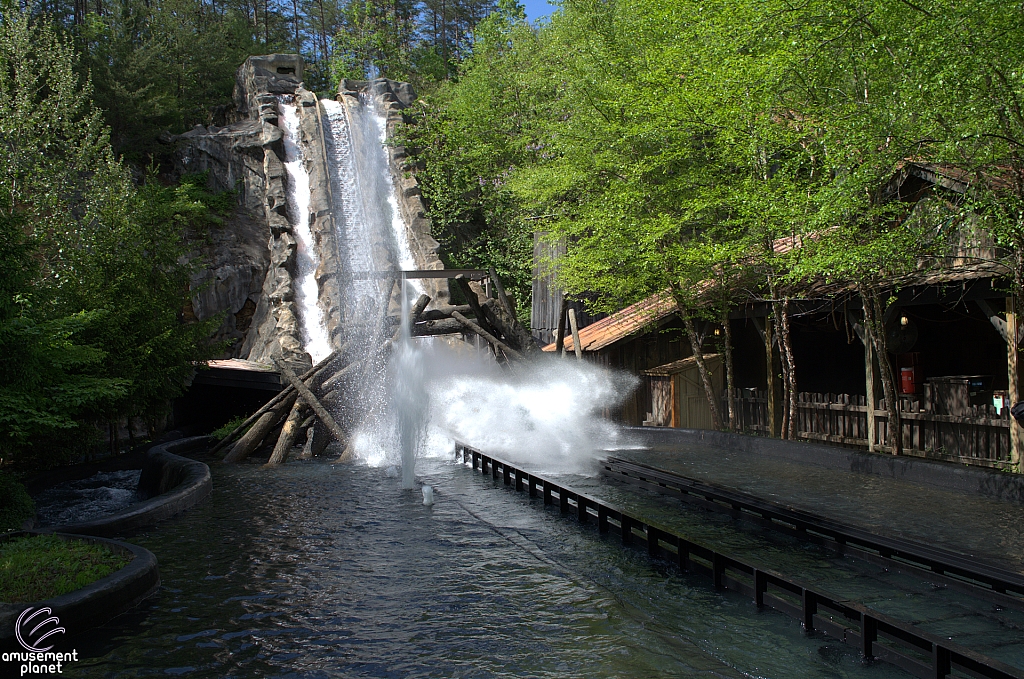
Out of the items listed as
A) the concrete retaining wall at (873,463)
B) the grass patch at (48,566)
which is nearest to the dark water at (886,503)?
the concrete retaining wall at (873,463)

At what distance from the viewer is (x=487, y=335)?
19.3 metres

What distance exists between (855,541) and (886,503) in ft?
8.77

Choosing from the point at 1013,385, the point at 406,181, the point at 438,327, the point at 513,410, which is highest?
the point at 406,181

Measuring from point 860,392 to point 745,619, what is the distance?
1419 cm

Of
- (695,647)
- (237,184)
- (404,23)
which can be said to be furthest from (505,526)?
(404,23)

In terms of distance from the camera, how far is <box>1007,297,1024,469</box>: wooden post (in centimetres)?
1112

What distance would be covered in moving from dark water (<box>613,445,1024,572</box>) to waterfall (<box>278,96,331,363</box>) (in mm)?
15516

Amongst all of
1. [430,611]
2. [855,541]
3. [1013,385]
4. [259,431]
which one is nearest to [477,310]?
[259,431]

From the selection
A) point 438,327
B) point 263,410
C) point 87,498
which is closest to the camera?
point 87,498

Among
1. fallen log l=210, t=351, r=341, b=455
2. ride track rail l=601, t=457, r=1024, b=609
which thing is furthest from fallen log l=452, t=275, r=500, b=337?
ride track rail l=601, t=457, r=1024, b=609

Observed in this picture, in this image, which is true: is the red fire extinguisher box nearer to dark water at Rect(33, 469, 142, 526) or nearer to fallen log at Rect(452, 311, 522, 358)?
fallen log at Rect(452, 311, 522, 358)

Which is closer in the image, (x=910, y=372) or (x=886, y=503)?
(x=886, y=503)

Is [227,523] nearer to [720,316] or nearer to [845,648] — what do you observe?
[845,648]

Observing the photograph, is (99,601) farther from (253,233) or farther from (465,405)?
(253,233)
